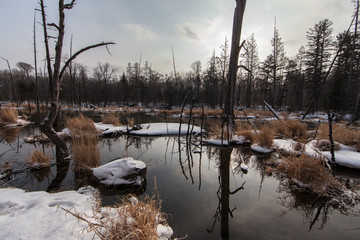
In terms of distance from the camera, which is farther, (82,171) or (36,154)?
(36,154)

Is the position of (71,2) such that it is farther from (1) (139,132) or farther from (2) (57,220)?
(1) (139,132)

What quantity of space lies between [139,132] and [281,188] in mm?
6903

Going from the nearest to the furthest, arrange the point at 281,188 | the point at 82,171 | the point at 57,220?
the point at 57,220 < the point at 281,188 < the point at 82,171


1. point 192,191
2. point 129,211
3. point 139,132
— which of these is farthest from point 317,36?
point 129,211

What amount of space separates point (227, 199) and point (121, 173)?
2.31m

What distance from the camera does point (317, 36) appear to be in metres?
21.5

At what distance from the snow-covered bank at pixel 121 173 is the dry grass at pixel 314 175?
3534 mm

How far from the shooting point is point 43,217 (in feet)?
6.18

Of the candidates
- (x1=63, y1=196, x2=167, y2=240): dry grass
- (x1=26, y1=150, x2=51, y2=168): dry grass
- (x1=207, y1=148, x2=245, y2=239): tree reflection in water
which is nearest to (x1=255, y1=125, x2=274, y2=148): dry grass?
(x1=207, y1=148, x2=245, y2=239): tree reflection in water

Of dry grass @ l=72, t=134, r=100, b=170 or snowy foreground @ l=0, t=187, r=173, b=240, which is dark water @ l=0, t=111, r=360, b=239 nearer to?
dry grass @ l=72, t=134, r=100, b=170

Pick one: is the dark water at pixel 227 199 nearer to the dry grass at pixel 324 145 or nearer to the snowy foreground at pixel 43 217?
the snowy foreground at pixel 43 217

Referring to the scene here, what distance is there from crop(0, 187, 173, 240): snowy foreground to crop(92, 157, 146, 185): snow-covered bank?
69 centimetres

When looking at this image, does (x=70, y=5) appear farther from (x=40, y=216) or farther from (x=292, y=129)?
(x=292, y=129)

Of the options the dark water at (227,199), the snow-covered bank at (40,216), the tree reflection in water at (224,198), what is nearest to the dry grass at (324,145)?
the dark water at (227,199)
